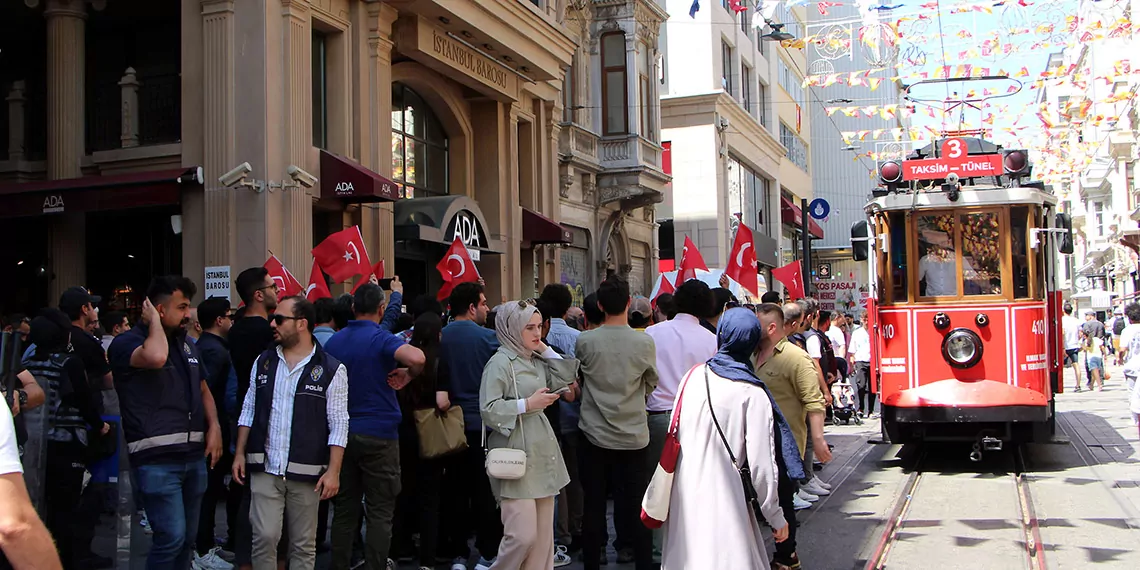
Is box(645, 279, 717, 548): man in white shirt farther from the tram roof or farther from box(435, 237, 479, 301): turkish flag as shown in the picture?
box(435, 237, 479, 301): turkish flag

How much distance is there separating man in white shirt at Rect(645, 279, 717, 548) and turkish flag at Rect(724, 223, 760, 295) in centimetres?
782

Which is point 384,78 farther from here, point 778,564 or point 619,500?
point 778,564

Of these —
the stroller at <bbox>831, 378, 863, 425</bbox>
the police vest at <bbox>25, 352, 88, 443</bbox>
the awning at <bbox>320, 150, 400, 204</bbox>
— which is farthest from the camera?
the stroller at <bbox>831, 378, 863, 425</bbox>

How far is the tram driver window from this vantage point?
462 inches

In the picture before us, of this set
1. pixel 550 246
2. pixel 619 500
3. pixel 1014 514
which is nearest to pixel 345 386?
pixel 619 500

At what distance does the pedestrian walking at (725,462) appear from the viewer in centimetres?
509

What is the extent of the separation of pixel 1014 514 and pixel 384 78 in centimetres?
1093

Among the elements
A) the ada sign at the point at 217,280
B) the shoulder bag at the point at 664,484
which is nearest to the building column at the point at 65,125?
the ada sign at the point at 217,280

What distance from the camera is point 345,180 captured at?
14.5 m

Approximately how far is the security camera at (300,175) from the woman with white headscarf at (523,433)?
813 cm

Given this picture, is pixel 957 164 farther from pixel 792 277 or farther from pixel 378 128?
pixel 378 128

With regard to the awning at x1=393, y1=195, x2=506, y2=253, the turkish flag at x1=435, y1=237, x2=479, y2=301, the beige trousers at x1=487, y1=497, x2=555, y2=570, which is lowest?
the beige trousers at x1=487, y1=497, x2=555, y2=570

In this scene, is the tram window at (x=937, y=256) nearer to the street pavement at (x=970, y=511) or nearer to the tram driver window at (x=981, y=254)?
the tram driver window at (x=981, y=254)

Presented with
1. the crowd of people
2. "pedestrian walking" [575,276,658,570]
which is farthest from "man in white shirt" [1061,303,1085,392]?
"pedestrian walking" [575,276,658,570]
